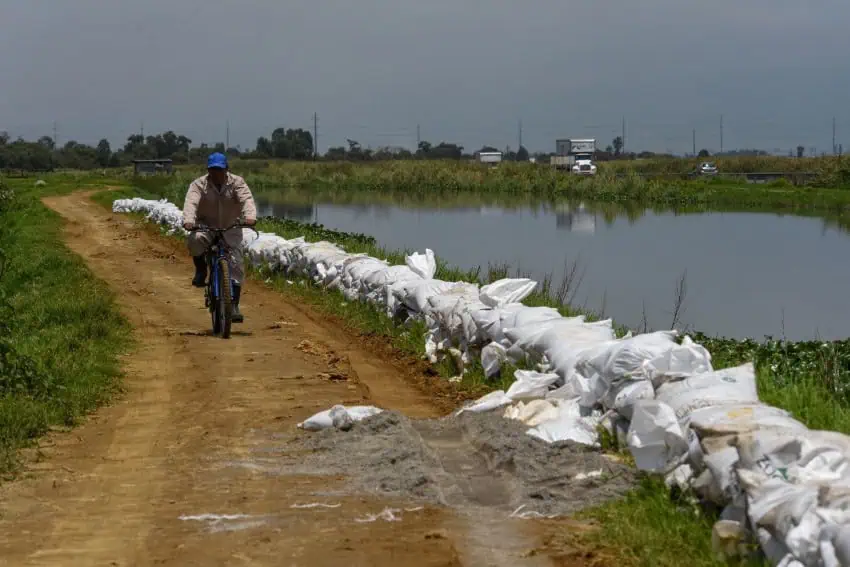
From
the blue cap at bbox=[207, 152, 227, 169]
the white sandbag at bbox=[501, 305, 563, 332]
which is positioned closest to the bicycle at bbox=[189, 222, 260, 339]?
the blue cap at bbox=[207, 152, 227, 169]

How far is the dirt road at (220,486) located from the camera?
4.19 metres

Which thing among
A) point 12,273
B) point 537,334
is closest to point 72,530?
point 537,334

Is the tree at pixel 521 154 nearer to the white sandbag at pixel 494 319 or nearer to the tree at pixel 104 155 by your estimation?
the tree at pixel 104 155

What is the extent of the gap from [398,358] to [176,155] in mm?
87349

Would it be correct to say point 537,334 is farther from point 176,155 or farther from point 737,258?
point 176,155

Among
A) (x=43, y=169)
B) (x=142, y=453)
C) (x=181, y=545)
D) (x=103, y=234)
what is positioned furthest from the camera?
(x=43, y=169)

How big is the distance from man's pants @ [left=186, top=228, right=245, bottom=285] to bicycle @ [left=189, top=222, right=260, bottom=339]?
0.04 metres

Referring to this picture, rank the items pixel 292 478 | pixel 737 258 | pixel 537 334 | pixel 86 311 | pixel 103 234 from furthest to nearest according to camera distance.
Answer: pixel 103 234
pixel 737 258
pixel 86 311
pixel 537 334
pixel 292 478

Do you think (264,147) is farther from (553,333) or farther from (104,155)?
(553,333)

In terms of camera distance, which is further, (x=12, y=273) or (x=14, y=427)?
(x=12, y=273)

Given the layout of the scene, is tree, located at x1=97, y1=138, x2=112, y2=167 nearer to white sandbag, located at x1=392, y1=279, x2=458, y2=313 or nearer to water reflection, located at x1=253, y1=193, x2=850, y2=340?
water reflection, located at x1=253, y1=193, x2=850, y2=340

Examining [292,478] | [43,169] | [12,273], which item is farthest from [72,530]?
[43,169]

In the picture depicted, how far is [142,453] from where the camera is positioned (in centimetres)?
575

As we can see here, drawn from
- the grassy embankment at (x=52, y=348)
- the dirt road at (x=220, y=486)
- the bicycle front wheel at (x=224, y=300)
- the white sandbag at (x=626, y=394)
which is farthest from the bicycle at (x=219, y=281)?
the white sandbag at (x=626, y=394)
